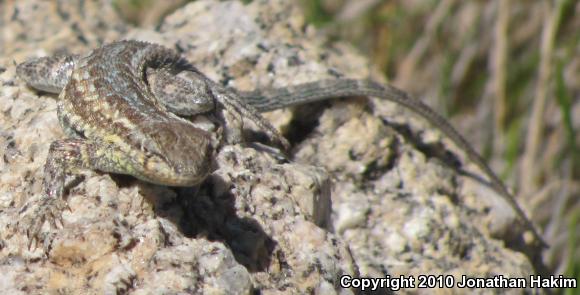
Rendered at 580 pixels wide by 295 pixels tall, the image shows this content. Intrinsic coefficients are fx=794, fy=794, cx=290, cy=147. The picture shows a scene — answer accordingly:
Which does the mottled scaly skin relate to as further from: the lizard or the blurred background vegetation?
the blurred background vegetation

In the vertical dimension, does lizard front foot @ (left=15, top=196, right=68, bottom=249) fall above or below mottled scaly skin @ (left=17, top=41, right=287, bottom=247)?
below

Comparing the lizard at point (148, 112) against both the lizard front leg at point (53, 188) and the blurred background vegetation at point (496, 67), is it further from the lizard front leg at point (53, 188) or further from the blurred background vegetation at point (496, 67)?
the blurred background vegetation at point (496, 67)

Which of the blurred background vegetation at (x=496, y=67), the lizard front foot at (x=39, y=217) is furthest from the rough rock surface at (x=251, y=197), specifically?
the blurred background vegetation at (x=496, y=67)

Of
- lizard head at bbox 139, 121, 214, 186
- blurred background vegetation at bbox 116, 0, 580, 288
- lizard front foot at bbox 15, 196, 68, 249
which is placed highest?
blurred background vegetation at bbox 116, 0, 580, 288

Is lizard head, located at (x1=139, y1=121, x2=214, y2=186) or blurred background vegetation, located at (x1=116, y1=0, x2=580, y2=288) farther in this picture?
blurred background vegetation, located at (x1=116, y1=0, x2=580, y2=288)

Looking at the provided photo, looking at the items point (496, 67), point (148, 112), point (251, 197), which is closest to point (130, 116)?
point (148, 112)

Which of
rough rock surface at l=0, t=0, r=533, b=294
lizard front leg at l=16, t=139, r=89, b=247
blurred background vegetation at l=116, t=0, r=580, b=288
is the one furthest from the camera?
blurred background vegetation at l=116, t=0, r=580, b=288

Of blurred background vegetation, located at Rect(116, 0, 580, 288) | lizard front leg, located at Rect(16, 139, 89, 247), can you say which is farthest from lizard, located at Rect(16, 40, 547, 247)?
blurred background vegetation, located at Rect(116, 0, 580, 288)
